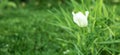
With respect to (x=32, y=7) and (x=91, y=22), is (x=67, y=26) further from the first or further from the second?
(x=32, y=7)

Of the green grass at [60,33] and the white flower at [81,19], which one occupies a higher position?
the white flower at [81,19]

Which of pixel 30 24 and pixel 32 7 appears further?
pixel 32 7

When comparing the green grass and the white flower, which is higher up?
the white flower

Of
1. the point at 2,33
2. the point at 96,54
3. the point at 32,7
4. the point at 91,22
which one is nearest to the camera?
the point at 96,54

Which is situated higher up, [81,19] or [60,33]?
[81,19]

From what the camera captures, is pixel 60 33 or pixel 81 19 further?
pixel 60 33

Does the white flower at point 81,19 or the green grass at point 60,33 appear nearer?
the white flower at point 81,19

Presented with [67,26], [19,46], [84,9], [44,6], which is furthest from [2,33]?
[44,6]

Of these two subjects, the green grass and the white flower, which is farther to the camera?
the green grass
